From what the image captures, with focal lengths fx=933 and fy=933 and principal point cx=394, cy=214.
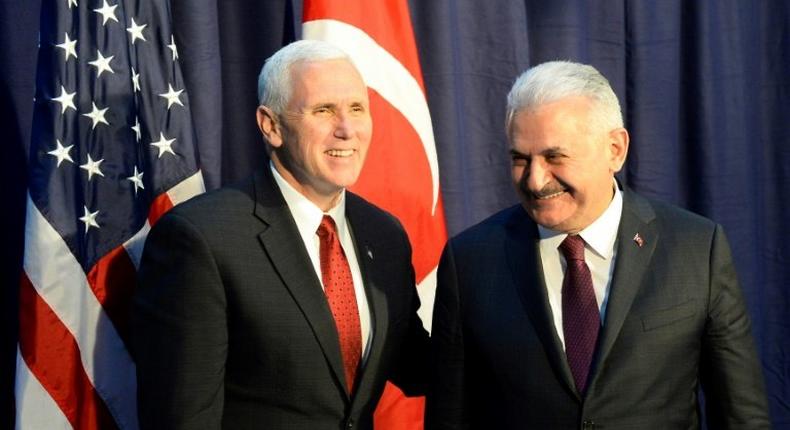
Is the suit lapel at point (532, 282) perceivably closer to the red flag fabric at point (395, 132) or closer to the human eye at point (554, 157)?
the human eye at point (554, 157)

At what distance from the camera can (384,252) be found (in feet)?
6.23

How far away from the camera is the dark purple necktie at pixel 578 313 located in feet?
5.00

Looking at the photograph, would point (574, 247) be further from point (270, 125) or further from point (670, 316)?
point (270, 125)

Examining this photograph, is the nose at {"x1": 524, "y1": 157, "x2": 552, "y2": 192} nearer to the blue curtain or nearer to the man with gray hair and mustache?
the man with gray hair and mustache

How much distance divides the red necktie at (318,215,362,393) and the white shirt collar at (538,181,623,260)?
399 mm

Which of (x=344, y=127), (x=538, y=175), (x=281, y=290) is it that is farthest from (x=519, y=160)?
(x=281, y=290)

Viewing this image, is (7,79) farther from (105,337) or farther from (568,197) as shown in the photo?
(568,197)

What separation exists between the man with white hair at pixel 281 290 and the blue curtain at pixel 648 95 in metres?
0.92

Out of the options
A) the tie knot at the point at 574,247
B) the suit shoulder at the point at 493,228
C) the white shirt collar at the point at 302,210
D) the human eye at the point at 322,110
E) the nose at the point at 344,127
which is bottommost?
the tie knot at the point at 574,247

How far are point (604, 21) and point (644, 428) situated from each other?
195 centimetres

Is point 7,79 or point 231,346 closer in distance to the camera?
point 231,346

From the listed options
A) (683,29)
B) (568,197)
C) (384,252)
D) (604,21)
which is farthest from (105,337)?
(683,29)

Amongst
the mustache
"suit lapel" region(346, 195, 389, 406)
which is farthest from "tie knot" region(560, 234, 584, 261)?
"suit lapel" region(346, 195, 389, 406)

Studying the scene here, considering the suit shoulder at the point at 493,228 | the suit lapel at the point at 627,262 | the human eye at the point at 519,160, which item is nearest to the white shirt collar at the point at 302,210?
the suit shoulder at the point at 493,228
